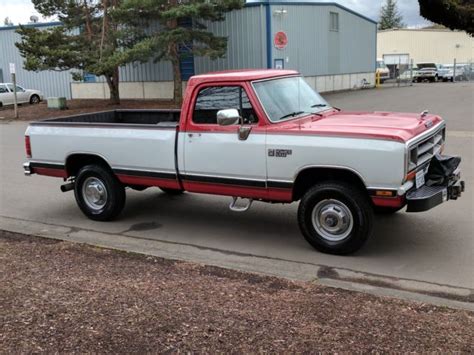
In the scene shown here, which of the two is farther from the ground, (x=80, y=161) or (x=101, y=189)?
(x=80, y=161)

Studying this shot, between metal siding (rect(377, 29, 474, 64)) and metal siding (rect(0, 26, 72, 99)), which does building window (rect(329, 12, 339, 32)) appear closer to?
metal siding (rect(0, 26, 72, 99))

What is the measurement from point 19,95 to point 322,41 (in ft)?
61.9

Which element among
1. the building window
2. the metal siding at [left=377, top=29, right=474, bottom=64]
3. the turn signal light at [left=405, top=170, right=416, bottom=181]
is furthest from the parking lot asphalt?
the metal siding at [left=377, top=29, right=474, bottom=64]

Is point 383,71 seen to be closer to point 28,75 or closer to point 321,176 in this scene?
point 28,75

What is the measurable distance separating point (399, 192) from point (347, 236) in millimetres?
784

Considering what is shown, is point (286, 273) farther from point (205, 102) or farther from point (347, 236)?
point (205, 102)

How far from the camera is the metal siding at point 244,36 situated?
2767 centimetres

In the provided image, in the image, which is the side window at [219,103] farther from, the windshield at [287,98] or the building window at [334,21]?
the building window at [334,21]

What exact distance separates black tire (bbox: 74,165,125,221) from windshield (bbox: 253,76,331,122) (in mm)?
2431

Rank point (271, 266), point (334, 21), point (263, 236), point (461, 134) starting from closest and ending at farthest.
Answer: point (271, 266) → point (263, 236) → point (461, 134) → point (334, 21)

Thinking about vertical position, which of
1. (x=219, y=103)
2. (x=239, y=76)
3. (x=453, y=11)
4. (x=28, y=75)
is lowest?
(x=219, y=103)

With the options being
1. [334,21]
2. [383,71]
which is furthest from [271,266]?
[383,71]

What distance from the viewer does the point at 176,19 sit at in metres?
24.4

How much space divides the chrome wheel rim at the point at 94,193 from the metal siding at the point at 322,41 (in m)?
21.9
